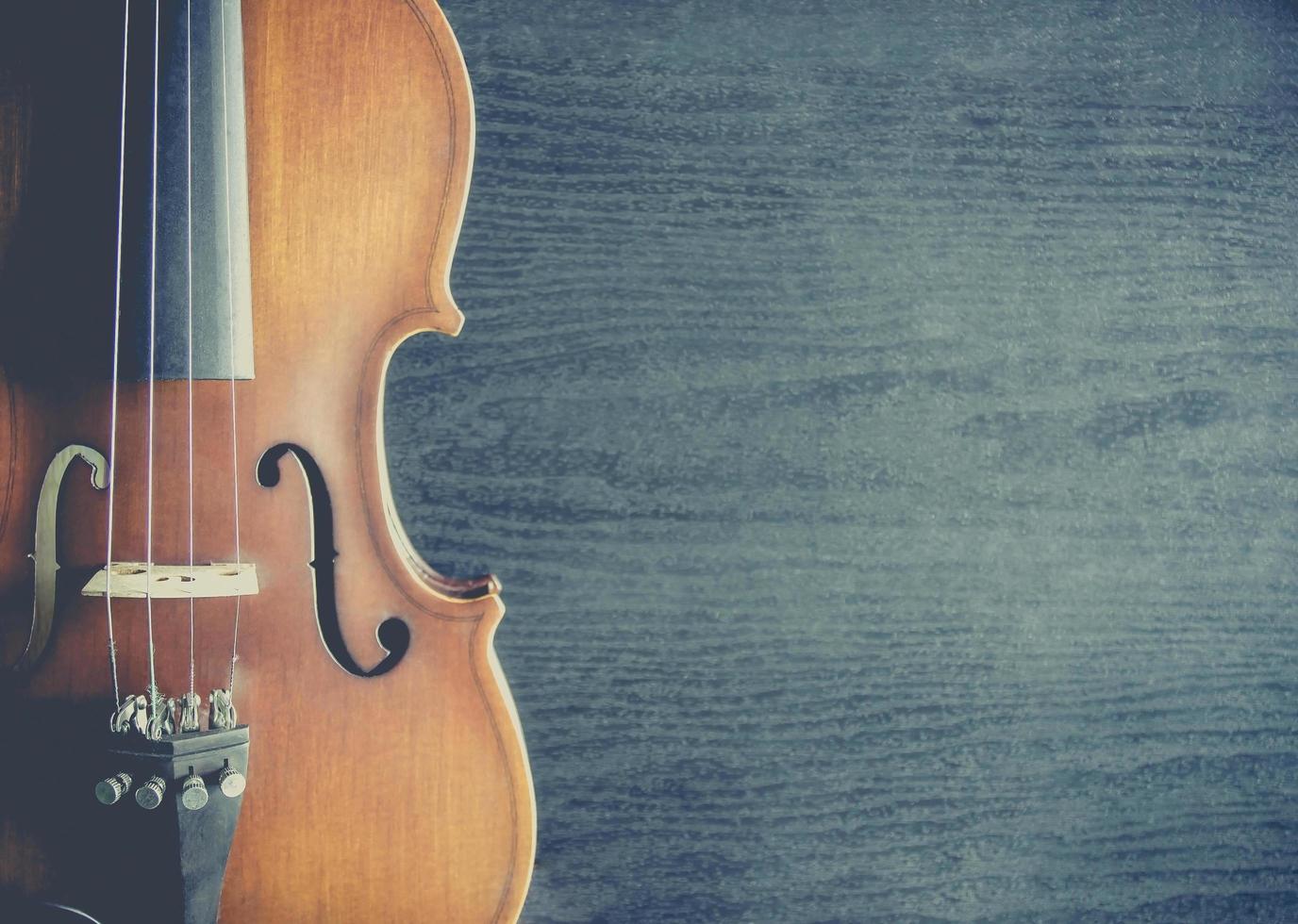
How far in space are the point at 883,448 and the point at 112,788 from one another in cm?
66

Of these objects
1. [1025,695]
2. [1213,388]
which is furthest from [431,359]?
[1213,388]

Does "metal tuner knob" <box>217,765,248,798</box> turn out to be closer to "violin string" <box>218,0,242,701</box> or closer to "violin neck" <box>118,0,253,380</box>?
"violin string" <box>218,0,242,701</box>

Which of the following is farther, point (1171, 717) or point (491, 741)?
point (1171, 717)

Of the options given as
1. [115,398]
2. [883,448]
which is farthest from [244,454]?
[883,448]

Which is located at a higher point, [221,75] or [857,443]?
[221,75]

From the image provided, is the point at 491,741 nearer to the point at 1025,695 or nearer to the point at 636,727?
the point at 636,727

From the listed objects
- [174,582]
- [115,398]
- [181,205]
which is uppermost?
[181,205]

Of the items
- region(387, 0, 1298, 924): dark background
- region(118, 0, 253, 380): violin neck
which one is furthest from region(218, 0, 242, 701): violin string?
region(387, 0, 1298, 924): dark background

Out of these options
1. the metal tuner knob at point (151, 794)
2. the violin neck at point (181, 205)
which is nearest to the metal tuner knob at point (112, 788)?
the metal tuner knob at point (151, 794)

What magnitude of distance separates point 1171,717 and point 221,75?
38.8 inches

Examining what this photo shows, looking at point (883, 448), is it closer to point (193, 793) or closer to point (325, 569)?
point (325, 569)

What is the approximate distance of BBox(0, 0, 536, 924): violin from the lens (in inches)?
23.3

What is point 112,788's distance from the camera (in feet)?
1.78

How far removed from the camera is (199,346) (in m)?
0.59
